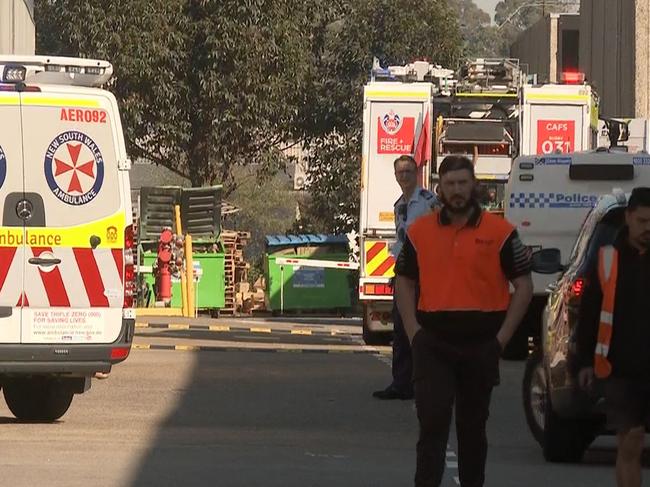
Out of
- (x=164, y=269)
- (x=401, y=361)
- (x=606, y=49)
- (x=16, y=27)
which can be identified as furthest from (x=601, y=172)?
(x=606, y=49)

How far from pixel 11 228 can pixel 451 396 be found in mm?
4589

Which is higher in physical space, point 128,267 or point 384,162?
point 384,162

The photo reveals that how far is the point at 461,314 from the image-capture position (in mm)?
9156

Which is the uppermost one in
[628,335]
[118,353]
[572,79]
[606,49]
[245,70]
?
[606,49]

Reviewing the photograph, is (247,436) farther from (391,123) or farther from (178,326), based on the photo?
(178,326)

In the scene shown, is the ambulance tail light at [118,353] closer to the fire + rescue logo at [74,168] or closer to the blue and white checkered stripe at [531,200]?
the fire + rescue logo at [74,168]

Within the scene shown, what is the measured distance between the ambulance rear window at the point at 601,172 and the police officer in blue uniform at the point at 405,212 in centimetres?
501

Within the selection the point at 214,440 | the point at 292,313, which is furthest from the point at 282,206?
the point at 214,440

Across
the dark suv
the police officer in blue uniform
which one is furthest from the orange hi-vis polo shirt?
the police officer in blue uniform

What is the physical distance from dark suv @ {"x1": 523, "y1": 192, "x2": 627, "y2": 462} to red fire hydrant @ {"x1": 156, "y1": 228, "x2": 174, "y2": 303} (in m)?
21.9

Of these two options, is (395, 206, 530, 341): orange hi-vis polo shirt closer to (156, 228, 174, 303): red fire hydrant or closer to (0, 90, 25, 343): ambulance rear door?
(0, 90, 25, 343): ambulance rear door

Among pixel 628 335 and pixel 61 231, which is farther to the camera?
pixel 61 231

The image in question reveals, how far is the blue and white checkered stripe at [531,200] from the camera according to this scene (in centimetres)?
2027

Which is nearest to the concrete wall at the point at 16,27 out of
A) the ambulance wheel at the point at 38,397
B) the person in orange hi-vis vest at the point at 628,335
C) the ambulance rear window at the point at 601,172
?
the ambulance rear window at the point at 601,172
